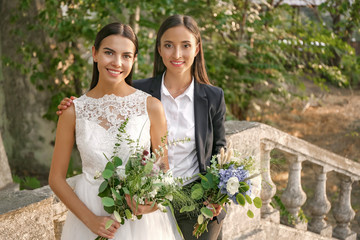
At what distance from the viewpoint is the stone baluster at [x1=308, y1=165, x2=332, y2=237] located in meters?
4.29

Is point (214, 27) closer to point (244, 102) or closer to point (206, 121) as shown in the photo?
point (244, 102)

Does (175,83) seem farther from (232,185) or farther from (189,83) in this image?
(232,185)

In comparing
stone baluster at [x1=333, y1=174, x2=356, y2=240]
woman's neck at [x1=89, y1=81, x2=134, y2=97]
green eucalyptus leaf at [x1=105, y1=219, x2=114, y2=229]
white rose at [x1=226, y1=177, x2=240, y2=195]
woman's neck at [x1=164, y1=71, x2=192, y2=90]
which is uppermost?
woman's neck at [x1=89, y1=81, x2=134, y2=97]

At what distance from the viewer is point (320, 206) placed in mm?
4301

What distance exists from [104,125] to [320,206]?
2.70 metres

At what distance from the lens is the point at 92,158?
7.39ft

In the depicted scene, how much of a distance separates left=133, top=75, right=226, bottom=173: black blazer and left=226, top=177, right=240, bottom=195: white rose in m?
0.40

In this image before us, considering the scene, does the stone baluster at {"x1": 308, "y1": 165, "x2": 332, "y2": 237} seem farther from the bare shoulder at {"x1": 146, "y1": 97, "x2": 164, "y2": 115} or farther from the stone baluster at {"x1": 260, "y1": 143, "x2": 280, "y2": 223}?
the bare shoulder at {"x1": 146, "y1": 97, "x2": 164, "y2": 115}

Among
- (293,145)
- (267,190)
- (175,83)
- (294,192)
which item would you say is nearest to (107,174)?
(175,83)

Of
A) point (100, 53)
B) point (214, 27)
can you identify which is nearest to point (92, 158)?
point (100, 53)

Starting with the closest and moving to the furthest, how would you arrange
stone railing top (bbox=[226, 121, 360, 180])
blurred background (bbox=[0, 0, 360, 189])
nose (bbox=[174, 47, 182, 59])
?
1. nose (bbox=[174, 47, 182, 59])
2. stone railing top (bbox=[226, 121, 360, 180])
3. blurred background (bbox=[0, 0, 360, 189])

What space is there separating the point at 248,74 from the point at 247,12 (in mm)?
883

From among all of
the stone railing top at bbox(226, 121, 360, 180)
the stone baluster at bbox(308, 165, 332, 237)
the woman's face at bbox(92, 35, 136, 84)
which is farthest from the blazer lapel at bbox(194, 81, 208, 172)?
the stone baluster at bbox(308, 165, 332, 237)

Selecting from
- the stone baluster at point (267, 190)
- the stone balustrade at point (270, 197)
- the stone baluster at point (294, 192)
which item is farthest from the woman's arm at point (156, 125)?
the stone baluster at point (294, 192)
